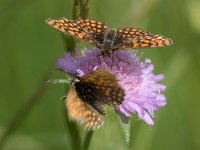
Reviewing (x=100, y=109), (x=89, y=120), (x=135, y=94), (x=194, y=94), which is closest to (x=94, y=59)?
(x=135, y=94)

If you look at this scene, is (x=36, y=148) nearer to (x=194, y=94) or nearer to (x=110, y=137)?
(x=110, y=137)

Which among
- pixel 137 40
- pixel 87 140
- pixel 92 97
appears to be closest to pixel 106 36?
pixel 137 40

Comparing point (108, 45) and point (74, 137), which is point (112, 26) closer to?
point (108, 45)

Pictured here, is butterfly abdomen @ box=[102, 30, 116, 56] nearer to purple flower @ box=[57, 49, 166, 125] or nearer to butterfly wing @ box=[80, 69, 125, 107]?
purple flower @ box=[57, 49, 166, 125]

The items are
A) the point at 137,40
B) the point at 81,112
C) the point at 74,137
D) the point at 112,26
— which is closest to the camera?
the point at 81,112

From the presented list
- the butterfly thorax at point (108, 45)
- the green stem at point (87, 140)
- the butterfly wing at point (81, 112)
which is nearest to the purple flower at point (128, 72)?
the butterfly thorax at point (108, 45)

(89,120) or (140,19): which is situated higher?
(140,19)
